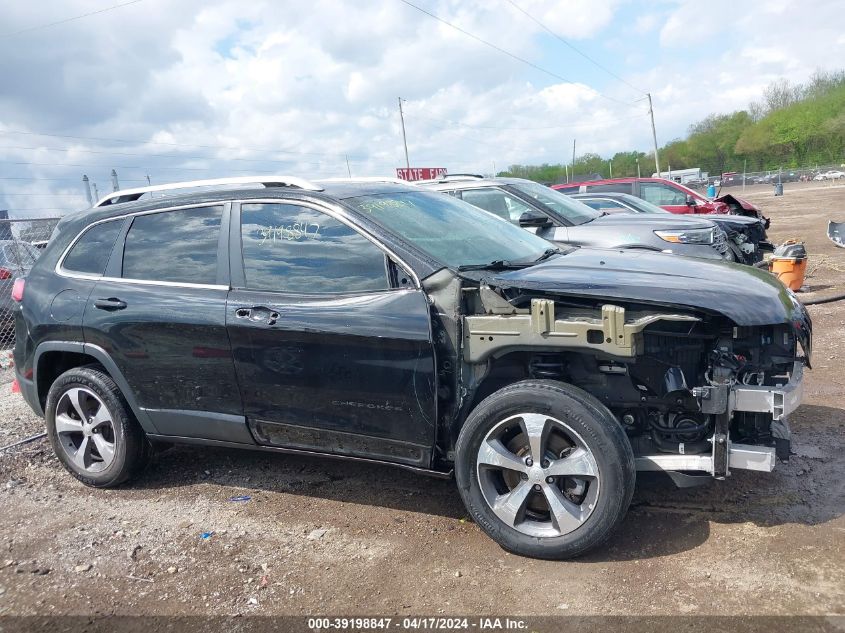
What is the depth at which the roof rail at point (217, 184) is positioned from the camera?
416 centimetres

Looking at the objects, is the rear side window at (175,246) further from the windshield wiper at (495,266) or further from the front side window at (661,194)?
the front side window at (661,194)

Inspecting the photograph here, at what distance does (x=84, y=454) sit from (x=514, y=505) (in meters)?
2.91

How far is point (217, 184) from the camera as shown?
454cm

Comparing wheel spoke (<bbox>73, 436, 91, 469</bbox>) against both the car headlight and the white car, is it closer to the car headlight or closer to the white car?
the car headlight

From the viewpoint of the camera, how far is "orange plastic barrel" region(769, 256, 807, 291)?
9.13 m

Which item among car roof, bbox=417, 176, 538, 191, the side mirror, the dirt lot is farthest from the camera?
car roof, bbox=417, 176, 538, 191

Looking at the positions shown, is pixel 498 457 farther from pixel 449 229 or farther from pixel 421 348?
pixel 449 229

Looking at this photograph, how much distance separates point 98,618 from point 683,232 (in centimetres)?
696

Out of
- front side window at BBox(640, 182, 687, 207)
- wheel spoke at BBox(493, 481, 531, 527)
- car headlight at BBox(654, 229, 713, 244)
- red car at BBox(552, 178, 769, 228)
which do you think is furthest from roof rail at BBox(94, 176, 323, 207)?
front side window at BBox(640, 182, 687, 207)

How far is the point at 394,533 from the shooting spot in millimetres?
3824

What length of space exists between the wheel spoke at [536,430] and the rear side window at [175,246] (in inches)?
77.7

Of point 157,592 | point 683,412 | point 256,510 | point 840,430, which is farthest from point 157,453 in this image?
point 840,430

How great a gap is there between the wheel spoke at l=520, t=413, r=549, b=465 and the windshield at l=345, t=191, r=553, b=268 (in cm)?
89

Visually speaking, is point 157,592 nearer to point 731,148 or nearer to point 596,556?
point 596,556
